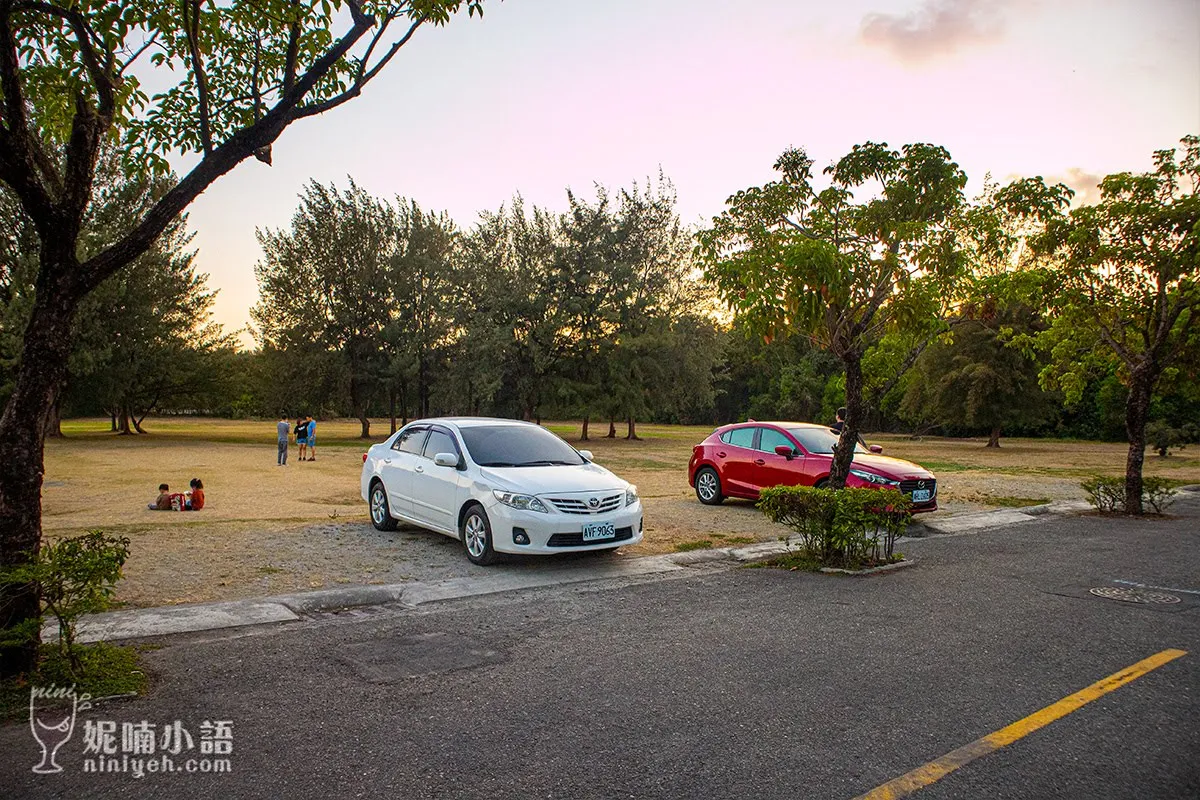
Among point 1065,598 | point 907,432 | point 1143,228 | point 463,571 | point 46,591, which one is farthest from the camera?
point 907,432

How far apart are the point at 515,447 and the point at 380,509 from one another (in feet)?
8.40

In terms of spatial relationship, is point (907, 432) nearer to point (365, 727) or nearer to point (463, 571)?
point (463, 571)

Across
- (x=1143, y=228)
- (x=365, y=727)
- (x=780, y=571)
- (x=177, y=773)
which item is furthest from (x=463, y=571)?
(x=1143, y=228)

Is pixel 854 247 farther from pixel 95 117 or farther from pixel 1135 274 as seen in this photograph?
pixel 95 117

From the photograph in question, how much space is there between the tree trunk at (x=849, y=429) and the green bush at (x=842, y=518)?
157cm

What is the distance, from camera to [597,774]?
3.54m

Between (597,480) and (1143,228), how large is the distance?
1104 centimetres

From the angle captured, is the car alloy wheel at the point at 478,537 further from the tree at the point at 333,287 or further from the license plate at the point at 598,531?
the tree at the point at 333,287

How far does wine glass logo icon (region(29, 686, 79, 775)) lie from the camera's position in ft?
12.1

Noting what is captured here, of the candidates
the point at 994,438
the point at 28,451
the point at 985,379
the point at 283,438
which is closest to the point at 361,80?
the point at 28,451

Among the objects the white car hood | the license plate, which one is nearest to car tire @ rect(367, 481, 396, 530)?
the white car hood

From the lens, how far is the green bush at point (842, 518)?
8.52m

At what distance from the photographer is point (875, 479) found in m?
11.9

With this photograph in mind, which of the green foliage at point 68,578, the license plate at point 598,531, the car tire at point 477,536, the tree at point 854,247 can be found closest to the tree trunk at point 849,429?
the tree at point 854,247
